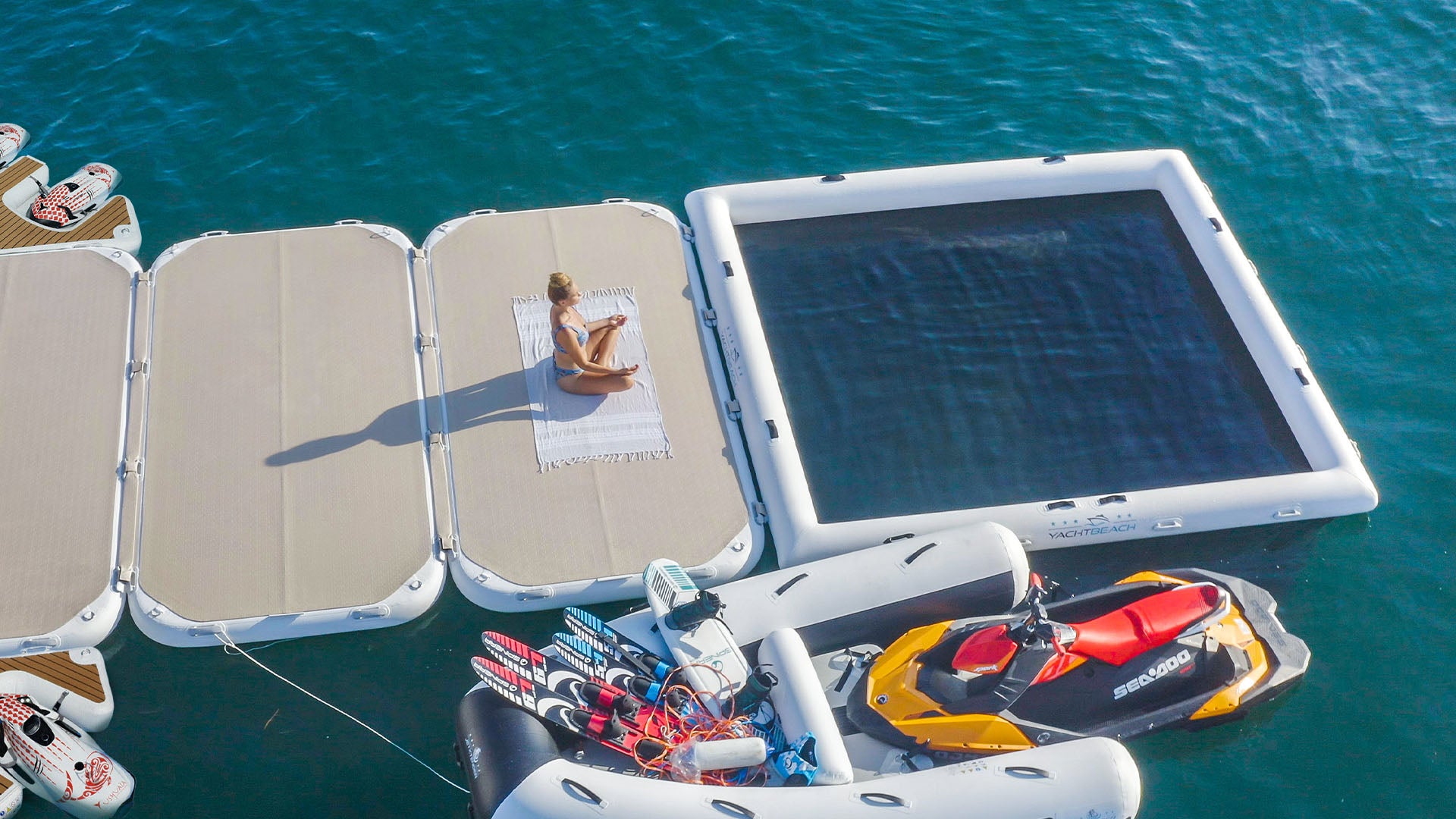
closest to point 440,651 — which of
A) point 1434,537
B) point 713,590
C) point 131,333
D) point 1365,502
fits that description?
point 713,590

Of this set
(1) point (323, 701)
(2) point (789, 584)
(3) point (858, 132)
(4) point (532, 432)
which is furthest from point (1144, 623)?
(3) point (858, 132)

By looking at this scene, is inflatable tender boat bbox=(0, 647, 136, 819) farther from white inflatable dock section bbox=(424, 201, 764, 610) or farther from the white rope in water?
white inflatable dock section bbox=(424, 201, 764, 610)

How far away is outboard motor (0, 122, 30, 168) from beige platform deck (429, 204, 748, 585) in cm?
438

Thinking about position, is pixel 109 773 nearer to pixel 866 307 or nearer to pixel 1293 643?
pixel 866 307

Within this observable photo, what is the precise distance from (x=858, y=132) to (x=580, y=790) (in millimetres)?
6866

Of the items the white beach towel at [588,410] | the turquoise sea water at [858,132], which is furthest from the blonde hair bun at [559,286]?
the turquoise sea water at [858,132]

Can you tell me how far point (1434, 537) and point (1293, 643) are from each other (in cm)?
168

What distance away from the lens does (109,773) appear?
625cm

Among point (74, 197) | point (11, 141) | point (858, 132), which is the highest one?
point (858, 132)

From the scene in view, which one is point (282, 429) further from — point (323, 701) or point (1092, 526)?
point (1092, 526)

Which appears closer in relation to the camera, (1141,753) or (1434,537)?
(1141,753)

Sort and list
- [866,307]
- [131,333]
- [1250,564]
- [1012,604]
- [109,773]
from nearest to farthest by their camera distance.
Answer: [109,773] → [1012,604] → [1250,564] → [131,333] → [866,307]

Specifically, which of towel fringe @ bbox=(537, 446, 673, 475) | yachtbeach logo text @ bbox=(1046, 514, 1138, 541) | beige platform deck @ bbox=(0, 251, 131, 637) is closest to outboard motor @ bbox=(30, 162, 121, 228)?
beige platform deck @ bbox=(0, 251, 131, 637)

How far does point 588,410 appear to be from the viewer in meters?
7.65
